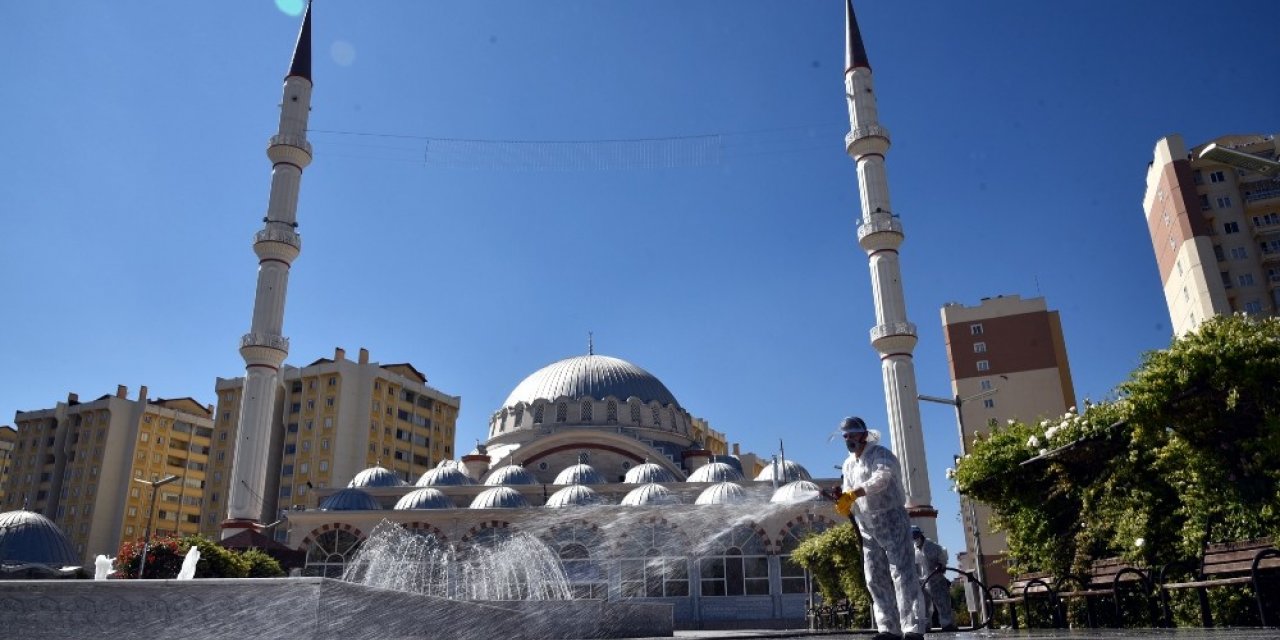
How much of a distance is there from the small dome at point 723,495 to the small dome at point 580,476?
4848 millimetres

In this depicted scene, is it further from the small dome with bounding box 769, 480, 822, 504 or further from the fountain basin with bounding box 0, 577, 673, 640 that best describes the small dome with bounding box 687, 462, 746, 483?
the fountain basin with bounding box 0, 577, 673, 640

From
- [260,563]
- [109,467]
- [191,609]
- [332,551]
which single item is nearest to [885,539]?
[191,609]

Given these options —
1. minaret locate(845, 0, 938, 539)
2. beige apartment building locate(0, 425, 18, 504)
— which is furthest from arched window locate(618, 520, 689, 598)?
beige apartment building locate(0, 425, 18, 504)

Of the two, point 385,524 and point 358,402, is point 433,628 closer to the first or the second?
point 385,524

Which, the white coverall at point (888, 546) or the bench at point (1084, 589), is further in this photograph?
the bench at point (1084, 589)

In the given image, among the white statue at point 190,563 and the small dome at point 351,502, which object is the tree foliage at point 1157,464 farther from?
the small dome at point 351,502

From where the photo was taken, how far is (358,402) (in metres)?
54.6

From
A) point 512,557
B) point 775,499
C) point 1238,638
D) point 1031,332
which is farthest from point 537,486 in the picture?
point 1238,638

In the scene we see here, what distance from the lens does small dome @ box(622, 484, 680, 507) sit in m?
33.0

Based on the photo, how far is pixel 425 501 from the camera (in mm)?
34156

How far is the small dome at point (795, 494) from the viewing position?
1216 inches

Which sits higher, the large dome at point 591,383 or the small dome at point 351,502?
the large dome at point 591,383

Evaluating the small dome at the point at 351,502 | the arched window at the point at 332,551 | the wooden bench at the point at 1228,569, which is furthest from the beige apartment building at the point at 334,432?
Answer: the wooden bench at the point at 1228,569

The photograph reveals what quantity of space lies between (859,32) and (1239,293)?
19217 mm
